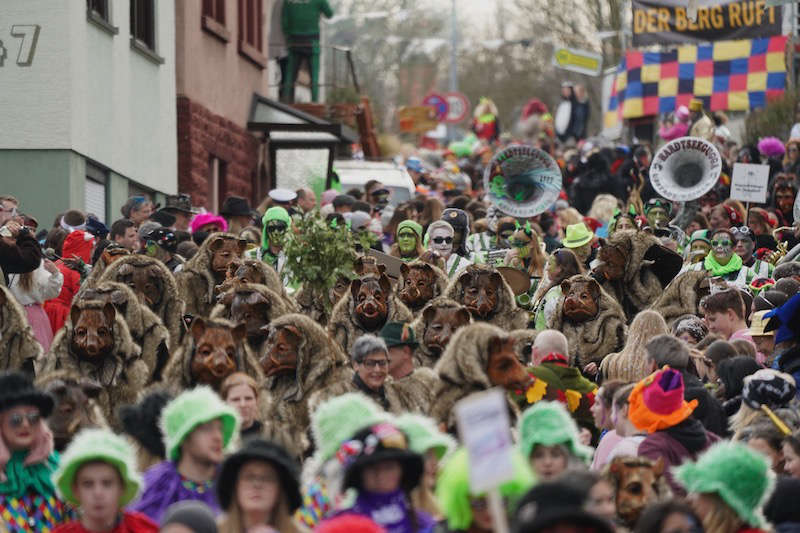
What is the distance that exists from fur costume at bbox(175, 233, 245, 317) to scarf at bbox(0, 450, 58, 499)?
6.97m

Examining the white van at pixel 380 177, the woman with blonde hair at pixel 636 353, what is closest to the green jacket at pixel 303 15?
the white van at pixel 380 177

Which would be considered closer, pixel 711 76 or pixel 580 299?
pixel 580 299

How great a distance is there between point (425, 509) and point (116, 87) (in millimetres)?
15889

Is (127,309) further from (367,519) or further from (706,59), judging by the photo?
(706,59)

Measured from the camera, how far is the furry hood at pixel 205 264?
53.5 feet

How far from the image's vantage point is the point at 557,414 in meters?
8.92

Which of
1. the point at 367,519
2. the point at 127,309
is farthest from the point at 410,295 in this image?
the point at 367,519

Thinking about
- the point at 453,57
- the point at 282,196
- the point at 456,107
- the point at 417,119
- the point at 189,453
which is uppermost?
the point at 453,57

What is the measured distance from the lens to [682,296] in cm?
1620

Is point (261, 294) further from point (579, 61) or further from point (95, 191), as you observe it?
point (579, 61)

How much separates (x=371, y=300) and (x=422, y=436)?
6.29 metres

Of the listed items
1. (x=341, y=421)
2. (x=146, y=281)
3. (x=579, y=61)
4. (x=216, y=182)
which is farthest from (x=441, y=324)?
(x=579, y=61)

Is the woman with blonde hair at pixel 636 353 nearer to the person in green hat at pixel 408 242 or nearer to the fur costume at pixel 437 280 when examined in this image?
the fur costume at pixel 437 280

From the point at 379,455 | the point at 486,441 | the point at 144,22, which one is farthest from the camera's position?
the point at 144,22
